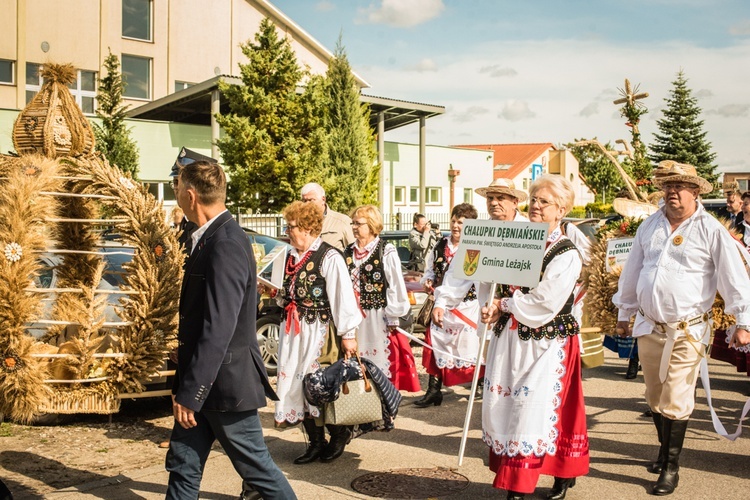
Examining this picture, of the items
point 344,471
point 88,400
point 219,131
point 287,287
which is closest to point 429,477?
point 344,471

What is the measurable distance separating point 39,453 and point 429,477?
2.96 metres

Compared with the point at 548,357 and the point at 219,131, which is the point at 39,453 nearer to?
the point at 548,357

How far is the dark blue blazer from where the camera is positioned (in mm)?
3865

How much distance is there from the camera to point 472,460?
6184mm

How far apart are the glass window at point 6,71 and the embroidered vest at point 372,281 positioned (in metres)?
28.1

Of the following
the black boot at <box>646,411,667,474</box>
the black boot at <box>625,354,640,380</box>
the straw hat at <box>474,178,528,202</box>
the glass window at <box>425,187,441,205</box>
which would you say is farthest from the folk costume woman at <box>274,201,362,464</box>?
the glass window at <box>425,187,441,205</box>

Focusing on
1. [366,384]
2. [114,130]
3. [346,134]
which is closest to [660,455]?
[366,384]

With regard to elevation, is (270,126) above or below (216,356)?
above

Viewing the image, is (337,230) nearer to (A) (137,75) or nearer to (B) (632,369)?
(B) (632,369)

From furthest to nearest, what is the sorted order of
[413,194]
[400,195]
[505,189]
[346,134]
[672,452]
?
[413,194], [400,195], [346,134], [505,189], [672,452]

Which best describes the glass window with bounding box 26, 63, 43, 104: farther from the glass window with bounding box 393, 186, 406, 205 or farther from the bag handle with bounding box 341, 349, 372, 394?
the bag handle with bounding box 341, 349, 372, 394

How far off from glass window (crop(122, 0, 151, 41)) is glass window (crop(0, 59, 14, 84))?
5089 mm

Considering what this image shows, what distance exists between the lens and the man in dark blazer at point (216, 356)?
388 centimetres

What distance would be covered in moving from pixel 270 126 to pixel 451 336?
1721cm
